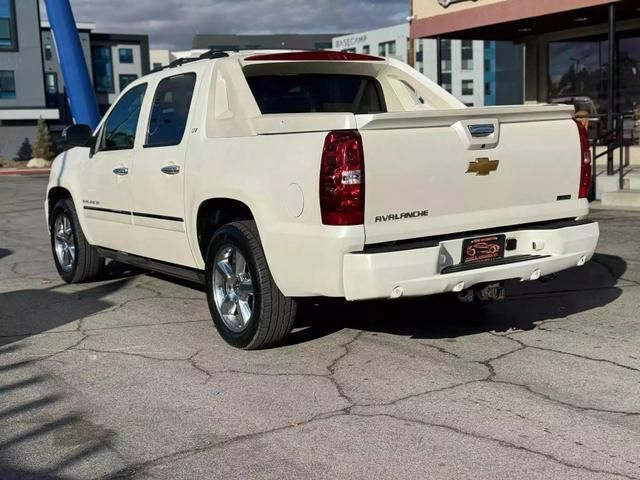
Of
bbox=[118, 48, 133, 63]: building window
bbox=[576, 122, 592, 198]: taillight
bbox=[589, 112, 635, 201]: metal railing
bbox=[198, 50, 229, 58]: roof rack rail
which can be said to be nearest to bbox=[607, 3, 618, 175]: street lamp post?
bbox=[589, 112, 635, 201]: metal railing

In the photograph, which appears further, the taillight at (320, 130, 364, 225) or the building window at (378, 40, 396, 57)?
the building window at (378, 40, 396, 57)

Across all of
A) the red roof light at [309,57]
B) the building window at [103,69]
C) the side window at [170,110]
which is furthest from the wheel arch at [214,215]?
the building window at [103,69]

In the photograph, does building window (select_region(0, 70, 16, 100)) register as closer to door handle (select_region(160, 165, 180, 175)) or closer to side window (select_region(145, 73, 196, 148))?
side window (select_region(145, 73, 196, 148))

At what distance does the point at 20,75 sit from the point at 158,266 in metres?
41.7

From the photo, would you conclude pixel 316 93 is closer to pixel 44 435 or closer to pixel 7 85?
pixel 44 435

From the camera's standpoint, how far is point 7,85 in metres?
44.0

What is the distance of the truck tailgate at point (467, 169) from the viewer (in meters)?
4.62

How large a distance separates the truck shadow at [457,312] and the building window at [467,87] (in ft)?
277

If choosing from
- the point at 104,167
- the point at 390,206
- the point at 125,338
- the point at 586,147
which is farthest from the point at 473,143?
the point at 104,167

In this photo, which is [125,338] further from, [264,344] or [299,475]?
[299,475]

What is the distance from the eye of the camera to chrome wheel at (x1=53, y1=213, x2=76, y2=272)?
8.05 metres

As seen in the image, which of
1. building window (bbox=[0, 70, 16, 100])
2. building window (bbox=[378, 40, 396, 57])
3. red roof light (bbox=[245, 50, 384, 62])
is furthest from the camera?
building window (bbox=[378, 40, 396, 57])

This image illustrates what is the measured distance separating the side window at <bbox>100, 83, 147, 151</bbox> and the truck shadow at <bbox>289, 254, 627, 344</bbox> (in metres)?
2.12

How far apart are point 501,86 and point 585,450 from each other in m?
85.2
